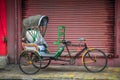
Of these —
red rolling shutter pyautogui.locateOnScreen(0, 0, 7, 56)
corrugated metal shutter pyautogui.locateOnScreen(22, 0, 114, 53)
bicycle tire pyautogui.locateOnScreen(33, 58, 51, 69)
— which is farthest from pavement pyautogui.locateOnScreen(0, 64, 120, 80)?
corrugated metal shutter pyautogui.locateOnScreen(22, 0, 114, 53)

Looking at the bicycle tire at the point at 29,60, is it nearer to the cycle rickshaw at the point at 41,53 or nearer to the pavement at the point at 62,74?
the cycle rickshaw at the point at 41,53

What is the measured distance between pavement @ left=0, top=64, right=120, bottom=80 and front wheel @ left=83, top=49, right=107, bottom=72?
0.20m

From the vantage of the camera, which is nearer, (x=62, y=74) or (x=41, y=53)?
(x=62, y=74)

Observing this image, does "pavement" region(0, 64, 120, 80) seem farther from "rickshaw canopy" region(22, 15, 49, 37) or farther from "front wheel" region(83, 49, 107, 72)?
"rickshaw canopy" region(22, 15, 49, 37)

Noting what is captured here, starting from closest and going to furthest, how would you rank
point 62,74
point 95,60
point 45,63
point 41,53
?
point 62,74, point 41,53, point 95,60, point 45,63

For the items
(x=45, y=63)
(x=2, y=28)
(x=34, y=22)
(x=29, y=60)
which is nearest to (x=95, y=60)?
(x=45, y=63)

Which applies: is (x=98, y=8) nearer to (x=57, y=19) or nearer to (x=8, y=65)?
(x=57, y=19)

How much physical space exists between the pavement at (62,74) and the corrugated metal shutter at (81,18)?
1.04 m

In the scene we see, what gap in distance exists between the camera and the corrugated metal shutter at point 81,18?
1191 cm

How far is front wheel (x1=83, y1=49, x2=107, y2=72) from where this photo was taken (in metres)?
10.8

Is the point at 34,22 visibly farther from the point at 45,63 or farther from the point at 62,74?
the point at 62,74

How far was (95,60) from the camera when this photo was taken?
11.0 m

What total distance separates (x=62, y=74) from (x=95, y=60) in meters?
1.29

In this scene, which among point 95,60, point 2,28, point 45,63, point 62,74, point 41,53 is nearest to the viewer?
point 62,74
